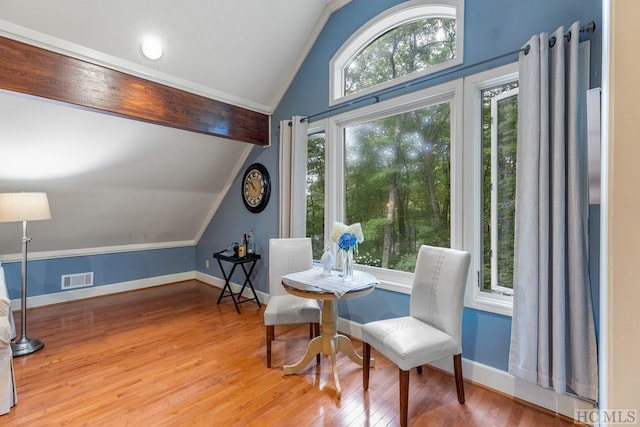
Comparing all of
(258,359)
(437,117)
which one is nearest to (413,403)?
(258,359)

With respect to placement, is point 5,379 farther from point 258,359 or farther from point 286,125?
point 286,125

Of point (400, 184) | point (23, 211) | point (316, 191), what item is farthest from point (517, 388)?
point (23, 211)

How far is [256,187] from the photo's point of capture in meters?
4.05

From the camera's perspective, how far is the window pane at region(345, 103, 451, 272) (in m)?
2.51

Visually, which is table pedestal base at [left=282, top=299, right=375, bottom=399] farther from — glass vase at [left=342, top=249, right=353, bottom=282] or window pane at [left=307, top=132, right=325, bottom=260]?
window pane at [left=307, top=132, right=325, bottom=260]

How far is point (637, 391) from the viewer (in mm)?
525

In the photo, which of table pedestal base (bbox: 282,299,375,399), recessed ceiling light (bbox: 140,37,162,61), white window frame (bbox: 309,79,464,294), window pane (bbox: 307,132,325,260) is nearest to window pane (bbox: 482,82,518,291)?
white window frame (bbox: 309,79,464,294)

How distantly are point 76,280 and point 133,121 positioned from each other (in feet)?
8.52

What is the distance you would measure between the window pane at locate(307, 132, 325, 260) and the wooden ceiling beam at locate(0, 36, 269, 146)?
874 millimetres

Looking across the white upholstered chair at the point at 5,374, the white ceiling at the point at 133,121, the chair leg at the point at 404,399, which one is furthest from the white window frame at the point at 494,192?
the white upholstered chair at the point at 5,374

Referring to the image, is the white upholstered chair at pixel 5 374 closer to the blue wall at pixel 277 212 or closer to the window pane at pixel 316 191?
the blue wall at pixel 277 212

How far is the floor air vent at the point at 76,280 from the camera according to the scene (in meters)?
4.05

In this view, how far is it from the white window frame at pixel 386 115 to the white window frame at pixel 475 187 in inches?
2.2

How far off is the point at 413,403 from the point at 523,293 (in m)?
0.99
